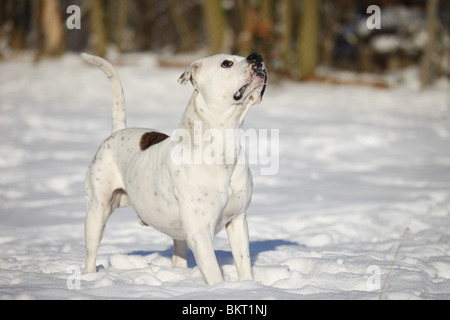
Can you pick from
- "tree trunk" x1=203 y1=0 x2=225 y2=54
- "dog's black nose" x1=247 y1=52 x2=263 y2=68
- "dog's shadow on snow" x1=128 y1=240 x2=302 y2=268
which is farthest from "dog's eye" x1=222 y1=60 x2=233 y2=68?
"tree trunk" x1=203 y1=0 x2=225 y2=54

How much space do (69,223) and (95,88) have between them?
1098cm

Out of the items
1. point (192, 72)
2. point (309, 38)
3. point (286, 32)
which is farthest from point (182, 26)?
point (192, 72)

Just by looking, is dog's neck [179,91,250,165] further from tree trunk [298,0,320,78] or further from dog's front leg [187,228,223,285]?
tree trunk [298,0,320,78]

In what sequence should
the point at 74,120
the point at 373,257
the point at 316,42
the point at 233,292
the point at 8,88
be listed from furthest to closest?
the point at 316,42, the point at 8,88, the point at 74,120, the point at 373,257, the point at 233,292

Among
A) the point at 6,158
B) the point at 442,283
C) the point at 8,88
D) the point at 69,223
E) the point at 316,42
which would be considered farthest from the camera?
the point at 316,42

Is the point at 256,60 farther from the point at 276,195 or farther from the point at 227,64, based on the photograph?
the point at 276,195

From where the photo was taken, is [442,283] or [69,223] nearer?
[442,283]

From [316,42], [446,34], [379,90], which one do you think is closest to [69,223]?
[379,90]

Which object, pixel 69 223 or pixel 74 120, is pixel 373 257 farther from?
pixel 74 120

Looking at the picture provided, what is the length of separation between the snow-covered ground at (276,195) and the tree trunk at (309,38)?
1.55m

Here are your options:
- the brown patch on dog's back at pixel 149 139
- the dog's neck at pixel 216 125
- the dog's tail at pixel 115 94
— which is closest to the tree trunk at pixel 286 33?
the dog's tail at pixel 115 94

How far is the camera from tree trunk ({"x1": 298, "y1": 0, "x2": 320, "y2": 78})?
2011 cm

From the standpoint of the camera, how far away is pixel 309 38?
2044 centimetres

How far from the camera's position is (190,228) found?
4160 mm
